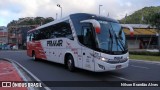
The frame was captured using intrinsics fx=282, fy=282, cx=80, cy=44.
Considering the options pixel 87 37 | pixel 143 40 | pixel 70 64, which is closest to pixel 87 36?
pixel 87 37

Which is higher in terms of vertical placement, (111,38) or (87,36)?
(87,36)

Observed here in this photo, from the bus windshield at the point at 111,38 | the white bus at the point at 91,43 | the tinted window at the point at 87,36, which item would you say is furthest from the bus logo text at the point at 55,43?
the bus windshield at the point at 111,38

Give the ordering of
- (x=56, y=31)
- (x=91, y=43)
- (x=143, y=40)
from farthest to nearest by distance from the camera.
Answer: (x=143, y=40) < (x=56, y=31) < (x=91, y=43)

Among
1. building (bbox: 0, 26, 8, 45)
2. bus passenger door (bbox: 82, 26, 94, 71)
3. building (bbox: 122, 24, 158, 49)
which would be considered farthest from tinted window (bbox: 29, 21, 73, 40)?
building (bbox: 0, 26, 8, 45)

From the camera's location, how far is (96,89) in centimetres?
1093

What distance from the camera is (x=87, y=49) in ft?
47.1

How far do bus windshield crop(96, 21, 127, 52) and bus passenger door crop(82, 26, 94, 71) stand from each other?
21.6 inches

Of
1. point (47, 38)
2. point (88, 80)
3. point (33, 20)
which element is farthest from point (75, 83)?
point (33, 20)

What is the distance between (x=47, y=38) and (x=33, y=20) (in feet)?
350

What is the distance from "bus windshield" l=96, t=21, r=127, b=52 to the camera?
45.0 ft

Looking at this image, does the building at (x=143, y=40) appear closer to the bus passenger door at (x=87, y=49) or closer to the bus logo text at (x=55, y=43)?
the bus logo text at (x=55, y=43)

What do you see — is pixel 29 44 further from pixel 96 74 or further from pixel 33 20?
pixel 33 20

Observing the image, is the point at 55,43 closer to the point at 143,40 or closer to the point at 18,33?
the point at 143,40

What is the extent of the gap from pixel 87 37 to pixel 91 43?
568 millimetres
